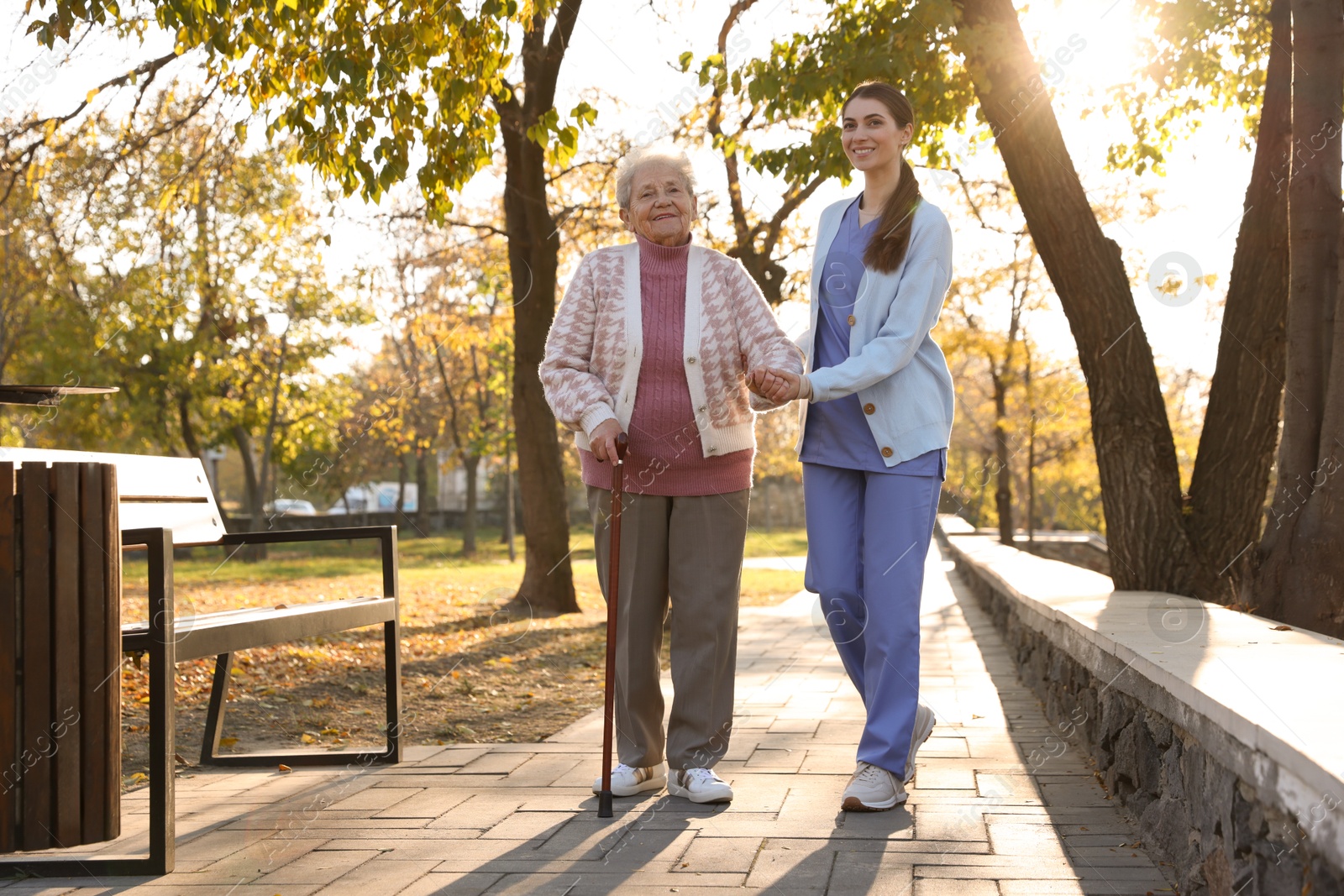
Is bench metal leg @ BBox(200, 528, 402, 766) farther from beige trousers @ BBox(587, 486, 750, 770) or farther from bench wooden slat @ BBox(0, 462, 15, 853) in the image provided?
bench wooden slat @ BBox(0, 462, 15, 853)

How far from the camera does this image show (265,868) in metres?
3.09

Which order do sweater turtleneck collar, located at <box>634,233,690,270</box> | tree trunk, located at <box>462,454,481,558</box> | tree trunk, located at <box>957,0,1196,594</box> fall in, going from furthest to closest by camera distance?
1. tree trunk, located at <box>462,454,481,558</box>
2. tree trunk, located at <box>957,0,1196,594</box>
3. sweater turtleneck collar, located at <box>634,233,690,270</box>

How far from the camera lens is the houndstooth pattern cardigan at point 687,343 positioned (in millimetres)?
3715

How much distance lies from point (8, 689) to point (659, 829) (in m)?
1.62

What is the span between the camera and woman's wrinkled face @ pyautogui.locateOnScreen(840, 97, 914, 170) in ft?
12.2

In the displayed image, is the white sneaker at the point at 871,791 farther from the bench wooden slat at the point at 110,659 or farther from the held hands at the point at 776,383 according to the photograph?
the bench wooden slat at the point at 110,659

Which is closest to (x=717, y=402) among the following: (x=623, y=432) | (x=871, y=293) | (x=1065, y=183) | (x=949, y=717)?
(x=623, y=432)

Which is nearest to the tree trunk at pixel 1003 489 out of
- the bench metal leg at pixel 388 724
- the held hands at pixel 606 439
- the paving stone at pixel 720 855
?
the bench metal leg at pixel 388 724

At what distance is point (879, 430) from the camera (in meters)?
3.63

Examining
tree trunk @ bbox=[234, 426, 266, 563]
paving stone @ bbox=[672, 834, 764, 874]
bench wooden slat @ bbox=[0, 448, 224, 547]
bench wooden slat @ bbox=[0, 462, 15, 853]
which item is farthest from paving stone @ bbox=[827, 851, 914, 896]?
tree trunk @ bbox=[234, 426, 266, 563]

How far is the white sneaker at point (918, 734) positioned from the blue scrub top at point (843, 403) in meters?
0.71

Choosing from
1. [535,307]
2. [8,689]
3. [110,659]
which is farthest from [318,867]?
[535,307]

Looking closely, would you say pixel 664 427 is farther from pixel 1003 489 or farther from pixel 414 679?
pixel 1003 489

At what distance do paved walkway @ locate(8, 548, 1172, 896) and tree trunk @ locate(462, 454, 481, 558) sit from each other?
74.8ft
